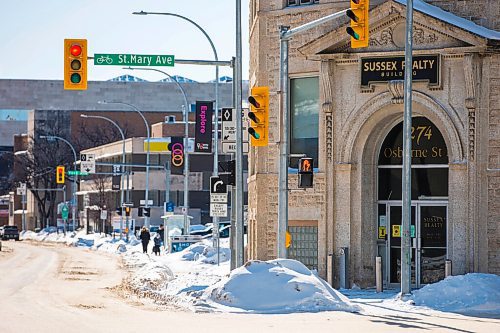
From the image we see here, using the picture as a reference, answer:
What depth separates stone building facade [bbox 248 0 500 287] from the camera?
29656mm

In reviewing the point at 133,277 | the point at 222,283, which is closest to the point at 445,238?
the point at 222,283

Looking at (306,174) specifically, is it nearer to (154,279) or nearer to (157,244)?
(154,279)

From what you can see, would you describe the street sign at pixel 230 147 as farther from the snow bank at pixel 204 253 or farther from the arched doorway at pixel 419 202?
the snow bank at pixel 204 253

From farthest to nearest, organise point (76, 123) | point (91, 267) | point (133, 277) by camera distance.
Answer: point (76, 123), point (91, 267), point (133, 277)

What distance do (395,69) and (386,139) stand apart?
262 centimetres

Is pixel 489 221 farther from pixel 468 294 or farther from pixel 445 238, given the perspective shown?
pixel 468 294

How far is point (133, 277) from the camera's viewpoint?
1524 inches

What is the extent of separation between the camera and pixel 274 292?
25.2 metres

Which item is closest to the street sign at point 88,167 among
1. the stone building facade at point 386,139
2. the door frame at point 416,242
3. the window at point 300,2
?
the stone building facade at point 386,139

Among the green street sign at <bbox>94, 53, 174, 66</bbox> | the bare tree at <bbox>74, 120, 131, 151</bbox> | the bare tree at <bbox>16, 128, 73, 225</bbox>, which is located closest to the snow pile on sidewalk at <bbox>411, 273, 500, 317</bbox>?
the green street sign at <bbox>94, 53, 174, 66</bbox>

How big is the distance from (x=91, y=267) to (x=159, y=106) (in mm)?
119633

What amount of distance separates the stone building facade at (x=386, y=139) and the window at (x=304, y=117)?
0.04m

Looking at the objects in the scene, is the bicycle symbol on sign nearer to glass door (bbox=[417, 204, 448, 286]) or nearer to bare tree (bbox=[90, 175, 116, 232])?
glass door (bbox=[417, 204, 448, 286])

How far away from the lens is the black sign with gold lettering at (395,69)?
98.8ft
